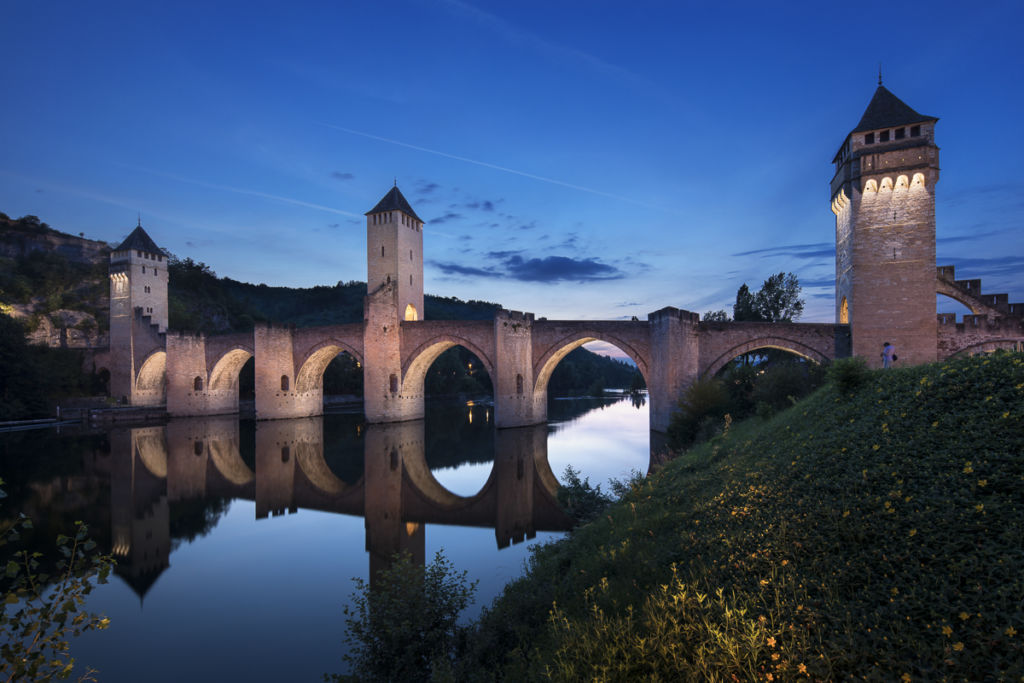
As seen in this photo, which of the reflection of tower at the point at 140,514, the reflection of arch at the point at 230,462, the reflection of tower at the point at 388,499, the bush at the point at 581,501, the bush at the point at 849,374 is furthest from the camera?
the reflection of arch at the point at 230,462

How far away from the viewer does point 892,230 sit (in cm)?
1644

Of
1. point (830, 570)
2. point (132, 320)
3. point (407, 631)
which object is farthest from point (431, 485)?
point (132, 320)

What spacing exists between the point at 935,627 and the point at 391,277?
83.9 feet

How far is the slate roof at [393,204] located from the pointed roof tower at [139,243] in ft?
53.5

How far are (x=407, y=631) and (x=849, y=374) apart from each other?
691cm

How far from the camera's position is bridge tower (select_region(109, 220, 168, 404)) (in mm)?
30875

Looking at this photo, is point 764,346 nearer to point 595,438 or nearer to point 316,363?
point 595,438

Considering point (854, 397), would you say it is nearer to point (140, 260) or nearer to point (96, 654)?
point (96, 654)

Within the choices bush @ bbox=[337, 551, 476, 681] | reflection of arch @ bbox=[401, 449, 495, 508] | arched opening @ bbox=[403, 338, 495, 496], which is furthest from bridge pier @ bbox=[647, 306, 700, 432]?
bush @ bbox=[337, 551, 476, 681]

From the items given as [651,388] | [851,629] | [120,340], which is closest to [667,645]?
[851,629]

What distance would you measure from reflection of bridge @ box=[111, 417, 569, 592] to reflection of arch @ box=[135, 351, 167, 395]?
12147mm

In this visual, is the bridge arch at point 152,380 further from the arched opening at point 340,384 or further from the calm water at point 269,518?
the calm water at point 269,518

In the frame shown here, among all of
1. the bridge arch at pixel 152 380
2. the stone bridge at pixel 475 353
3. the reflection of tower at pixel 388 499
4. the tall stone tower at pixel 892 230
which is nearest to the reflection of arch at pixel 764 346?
the stone bridge at pixel 475 353

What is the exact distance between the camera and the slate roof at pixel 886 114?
1603 centimetres
